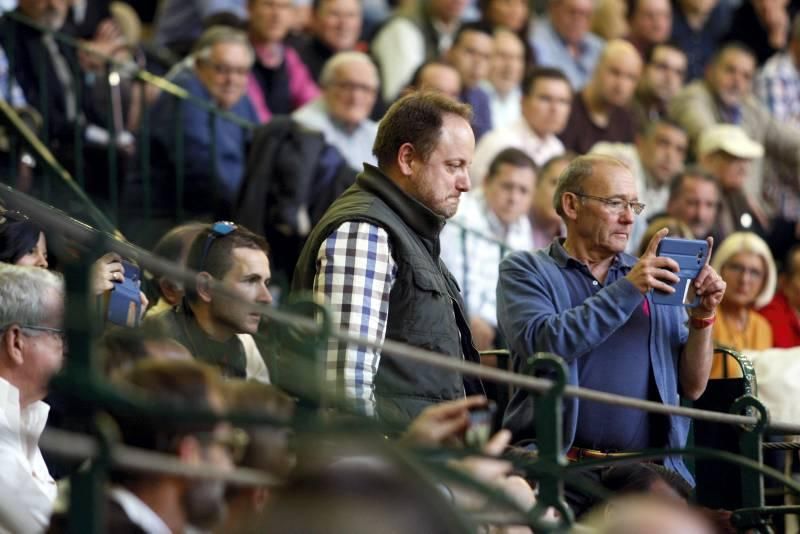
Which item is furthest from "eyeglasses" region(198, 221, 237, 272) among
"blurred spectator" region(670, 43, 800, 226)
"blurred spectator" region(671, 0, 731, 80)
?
"blurred spectator" region(671, 0, 731, 80)

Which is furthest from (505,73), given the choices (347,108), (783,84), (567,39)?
(783,84)

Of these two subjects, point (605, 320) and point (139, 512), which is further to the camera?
point (605, 320)

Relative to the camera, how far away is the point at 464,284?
884cm

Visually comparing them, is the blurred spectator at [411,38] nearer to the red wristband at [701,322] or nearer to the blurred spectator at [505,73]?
the blurred spectator at [505,73]

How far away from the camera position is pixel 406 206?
542 centimetres

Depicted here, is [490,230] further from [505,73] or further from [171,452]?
[171,452]

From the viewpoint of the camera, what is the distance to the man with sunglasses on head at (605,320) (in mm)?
5523

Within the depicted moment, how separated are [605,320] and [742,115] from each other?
24.6ft

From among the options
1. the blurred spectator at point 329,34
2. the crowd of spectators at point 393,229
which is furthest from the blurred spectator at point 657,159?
the blurred spectator at point 329,34

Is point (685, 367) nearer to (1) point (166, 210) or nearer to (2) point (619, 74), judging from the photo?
(1) point (166, 210)

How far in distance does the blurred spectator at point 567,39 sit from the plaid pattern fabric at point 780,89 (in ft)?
4.64

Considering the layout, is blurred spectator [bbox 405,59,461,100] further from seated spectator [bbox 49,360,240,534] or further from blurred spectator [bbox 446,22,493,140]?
seated spectator [bbox 49,360,240,534]

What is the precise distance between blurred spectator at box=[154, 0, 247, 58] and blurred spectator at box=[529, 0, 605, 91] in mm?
2818

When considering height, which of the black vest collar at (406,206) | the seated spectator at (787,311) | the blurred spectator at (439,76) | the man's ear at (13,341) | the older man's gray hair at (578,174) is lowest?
the seated spectator at (787,311)
